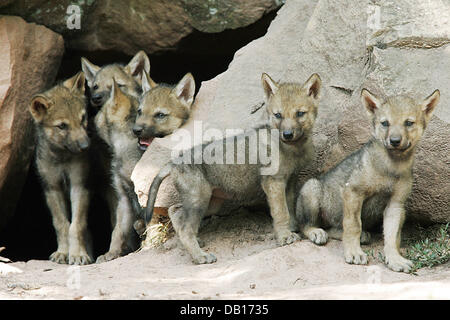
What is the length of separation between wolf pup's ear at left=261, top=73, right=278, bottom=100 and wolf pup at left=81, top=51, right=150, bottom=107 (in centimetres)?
209

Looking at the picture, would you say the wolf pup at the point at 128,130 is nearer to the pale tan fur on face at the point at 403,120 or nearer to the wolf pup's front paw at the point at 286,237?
the wolf pup's front paw at the point at 286,237

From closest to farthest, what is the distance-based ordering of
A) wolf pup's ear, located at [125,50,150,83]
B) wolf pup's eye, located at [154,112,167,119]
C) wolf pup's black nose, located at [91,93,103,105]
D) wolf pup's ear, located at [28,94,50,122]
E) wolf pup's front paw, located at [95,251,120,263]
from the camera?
wolf pup's front paw, located at [95,251,120,263] < wolf pup's eye, located at [154,112,167,119] < wolf pup's ear, located at [28,94,50,122] < wolf pup's black nose, located at [91,93,103,105] < wolf pup's ear, located at [125,50,150,83]

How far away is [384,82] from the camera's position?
626 cm

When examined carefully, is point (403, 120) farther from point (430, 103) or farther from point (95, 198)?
point (95, 198)

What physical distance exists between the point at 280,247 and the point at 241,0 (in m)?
3.51

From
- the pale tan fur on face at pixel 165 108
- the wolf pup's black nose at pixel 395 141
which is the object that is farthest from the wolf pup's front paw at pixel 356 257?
the pale tan fur on face at pixel 165 108

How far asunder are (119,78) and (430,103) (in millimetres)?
3867

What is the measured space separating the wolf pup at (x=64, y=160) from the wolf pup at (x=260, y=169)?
1403 millimetres

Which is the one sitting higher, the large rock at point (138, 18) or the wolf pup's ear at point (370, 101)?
the large rock at point (138, 18)

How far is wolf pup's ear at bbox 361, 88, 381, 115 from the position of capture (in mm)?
5785

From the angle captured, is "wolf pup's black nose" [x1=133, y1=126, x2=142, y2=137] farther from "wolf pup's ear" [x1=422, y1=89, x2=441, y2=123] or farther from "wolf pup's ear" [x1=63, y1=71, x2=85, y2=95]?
"wolf pup's ear" [x1=422, y1=89, x2=441, y2=123]

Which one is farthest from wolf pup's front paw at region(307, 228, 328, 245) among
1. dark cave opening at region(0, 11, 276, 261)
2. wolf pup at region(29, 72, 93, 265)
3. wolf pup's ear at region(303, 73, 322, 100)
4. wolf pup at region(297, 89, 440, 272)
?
dark cave opening at region(0, 11, 276, 261)

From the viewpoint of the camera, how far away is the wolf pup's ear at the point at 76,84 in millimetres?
7875

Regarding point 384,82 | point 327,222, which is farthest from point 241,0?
point 327,222
